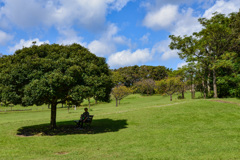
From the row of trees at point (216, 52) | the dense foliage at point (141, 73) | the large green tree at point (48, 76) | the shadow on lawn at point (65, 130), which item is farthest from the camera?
the dense foliage at point (141, 73)

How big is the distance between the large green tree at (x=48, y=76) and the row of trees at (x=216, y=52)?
23.3 meters

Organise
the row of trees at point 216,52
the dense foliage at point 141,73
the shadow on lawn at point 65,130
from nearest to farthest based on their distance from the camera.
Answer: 1. the shadow on lawn at point 65,130
2. the row of trees at point 216,52
3. the dense foliage at point 141,73

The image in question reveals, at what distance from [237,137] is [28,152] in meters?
11.3

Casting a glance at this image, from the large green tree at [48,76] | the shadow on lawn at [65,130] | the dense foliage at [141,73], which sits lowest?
the shadow on lawn at [65,130]

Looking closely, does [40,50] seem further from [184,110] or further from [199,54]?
[199,54]

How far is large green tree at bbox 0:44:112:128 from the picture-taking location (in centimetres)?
1224

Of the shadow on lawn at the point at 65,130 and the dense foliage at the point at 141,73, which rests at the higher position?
the dense foliage at the point at 141,73

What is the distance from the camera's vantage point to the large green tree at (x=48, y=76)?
1224 centimetres

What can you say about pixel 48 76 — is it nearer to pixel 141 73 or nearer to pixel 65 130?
pixel 65 130

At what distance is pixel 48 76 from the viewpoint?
12.2 metres

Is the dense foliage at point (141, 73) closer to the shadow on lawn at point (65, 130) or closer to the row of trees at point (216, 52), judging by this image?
the row of trees at point (216, 52)

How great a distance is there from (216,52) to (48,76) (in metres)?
31.7

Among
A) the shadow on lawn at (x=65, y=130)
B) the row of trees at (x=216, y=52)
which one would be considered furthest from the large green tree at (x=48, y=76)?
the row of trees at (x=216, y=52)

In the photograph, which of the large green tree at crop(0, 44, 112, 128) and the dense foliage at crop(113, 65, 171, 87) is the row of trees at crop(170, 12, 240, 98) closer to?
the large green tree at crop(0, 44, 112, 128)
